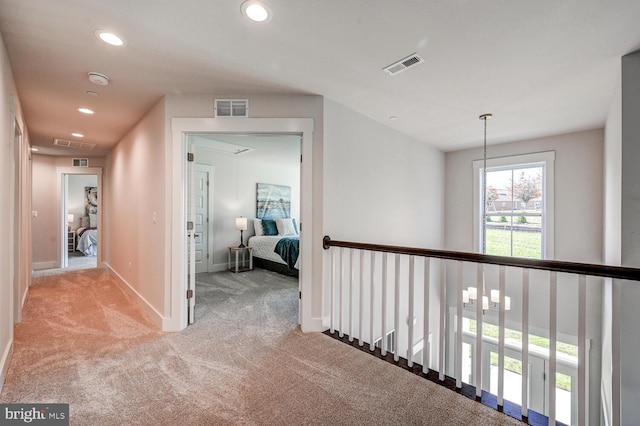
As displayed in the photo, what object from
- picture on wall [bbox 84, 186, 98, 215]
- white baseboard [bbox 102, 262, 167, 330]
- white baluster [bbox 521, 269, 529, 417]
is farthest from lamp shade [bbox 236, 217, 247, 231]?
picture on wall [bbox 84, 186, 98, 215]

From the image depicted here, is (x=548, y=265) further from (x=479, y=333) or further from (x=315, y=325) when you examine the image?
(x=315, y=325)

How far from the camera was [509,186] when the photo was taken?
15.4 ft

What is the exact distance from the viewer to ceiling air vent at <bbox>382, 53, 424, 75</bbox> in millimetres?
2145

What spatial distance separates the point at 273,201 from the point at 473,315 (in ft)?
15.1

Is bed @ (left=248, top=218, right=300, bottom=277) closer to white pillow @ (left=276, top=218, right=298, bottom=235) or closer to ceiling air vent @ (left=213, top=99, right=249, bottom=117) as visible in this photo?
white pillow @ (left=276, top=218, right=298, bottom=235)

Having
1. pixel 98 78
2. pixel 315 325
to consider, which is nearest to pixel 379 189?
pixel 315 325

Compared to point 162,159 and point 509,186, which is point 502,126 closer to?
point 509,186

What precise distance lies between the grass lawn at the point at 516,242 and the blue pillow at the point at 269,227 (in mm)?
4146

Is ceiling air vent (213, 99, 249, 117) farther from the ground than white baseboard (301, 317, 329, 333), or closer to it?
farther from the ground

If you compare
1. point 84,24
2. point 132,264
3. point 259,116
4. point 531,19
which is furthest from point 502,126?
point 132,264

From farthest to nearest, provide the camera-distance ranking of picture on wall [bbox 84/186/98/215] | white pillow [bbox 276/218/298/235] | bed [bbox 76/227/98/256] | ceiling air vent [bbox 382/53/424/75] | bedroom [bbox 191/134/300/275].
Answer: picture on wall [bbox 84/186/98/215] → bed [bbox 76/227/98/256] → white pillow [bbox 276/218/298/235] → bedroom [bbox 191/134/300/275] → ceiling air vent [bbox 382/53/424/75]

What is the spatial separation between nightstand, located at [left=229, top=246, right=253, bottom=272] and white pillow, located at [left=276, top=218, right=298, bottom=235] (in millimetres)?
833

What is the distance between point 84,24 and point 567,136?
5456mm

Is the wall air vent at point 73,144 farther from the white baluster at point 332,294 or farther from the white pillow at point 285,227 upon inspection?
the white baluster at point 332,294
